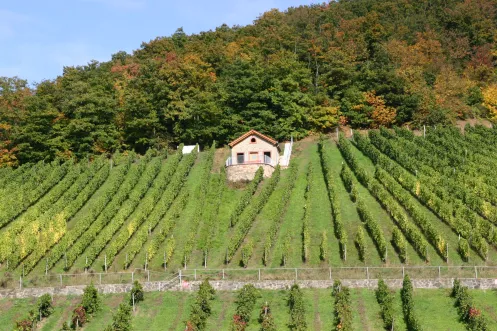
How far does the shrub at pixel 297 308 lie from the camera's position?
34.4m

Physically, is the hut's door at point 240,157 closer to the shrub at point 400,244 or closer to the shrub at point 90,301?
the shrub at point 400,244

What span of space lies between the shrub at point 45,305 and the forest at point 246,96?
111 feet

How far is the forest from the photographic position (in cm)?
7175

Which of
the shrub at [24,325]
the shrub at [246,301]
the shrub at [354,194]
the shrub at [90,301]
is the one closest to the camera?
the shrub at [24,325]

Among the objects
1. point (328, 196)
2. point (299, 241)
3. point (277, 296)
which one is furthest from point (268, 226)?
point (277, 296)

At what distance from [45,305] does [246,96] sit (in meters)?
38.3

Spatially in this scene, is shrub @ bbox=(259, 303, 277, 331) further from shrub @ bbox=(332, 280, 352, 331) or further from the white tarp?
the white tarp

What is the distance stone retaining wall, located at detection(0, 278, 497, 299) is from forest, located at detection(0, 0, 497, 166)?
102ft

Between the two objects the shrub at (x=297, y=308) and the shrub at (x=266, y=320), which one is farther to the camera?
the shrub at (x=297, y=308)

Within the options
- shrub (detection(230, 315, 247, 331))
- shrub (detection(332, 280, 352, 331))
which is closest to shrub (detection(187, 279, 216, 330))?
shrub (detection(230, 315, 247, 331))

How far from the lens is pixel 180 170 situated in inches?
2442

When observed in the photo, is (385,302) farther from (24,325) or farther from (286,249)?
(24,325)

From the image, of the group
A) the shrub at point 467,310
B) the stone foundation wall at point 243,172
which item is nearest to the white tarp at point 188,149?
the stone foundation wall at point 243,172

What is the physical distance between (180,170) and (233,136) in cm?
1059
